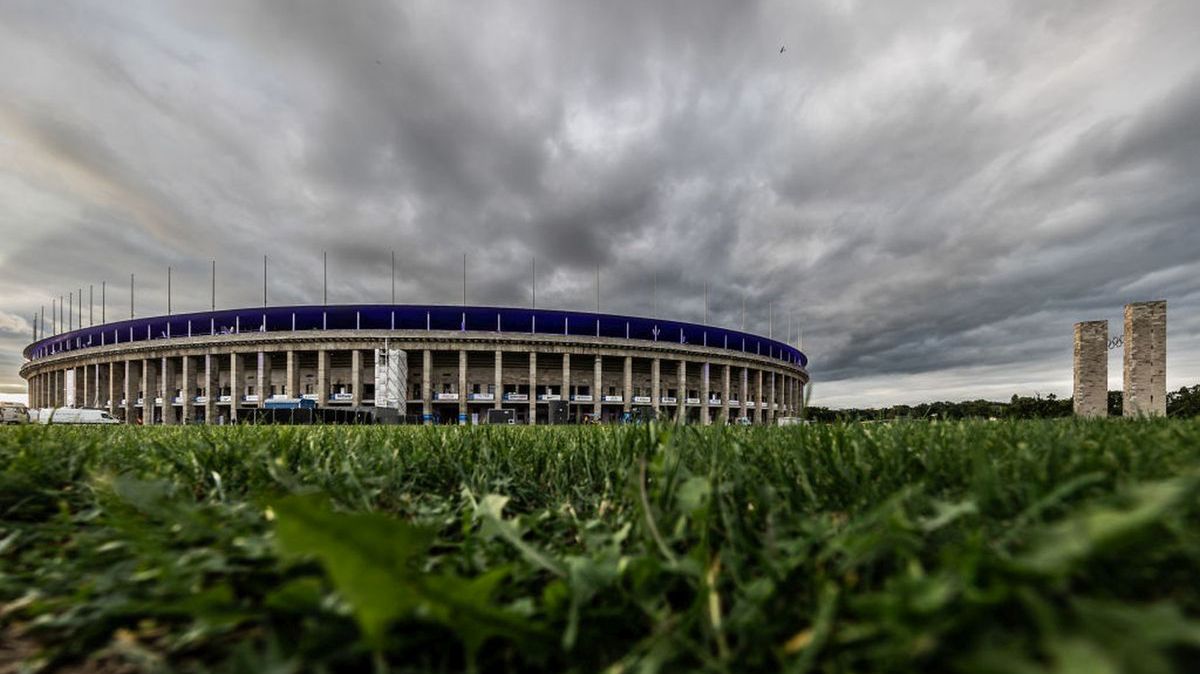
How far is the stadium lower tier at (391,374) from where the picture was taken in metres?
56.0

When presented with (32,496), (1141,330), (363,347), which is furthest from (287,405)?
(1141,330)

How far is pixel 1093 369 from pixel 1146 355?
1.74 meters

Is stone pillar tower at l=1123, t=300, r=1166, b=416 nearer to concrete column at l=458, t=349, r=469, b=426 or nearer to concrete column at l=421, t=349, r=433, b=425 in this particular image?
concrete column at l=458, t=349, r=469, b=426

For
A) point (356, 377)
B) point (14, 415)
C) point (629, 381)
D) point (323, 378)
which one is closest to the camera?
point (14, 415)

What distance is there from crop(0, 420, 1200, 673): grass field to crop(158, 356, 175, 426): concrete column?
76463 mm

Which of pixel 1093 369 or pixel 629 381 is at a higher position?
pixel 1093 369

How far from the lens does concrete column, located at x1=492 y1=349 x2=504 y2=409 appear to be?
190 ft

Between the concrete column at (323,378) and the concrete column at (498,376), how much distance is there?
19.1m

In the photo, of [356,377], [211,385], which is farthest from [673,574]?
[211,385]

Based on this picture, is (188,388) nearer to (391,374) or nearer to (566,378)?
(391,374)

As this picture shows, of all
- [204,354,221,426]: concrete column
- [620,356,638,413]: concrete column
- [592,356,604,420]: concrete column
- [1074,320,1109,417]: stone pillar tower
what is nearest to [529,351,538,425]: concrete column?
[592,356,604,420]: concrete column

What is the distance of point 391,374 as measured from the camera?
50938 millimetres

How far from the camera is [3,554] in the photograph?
157cm

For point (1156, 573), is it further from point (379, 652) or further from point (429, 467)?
point (429, 467)
